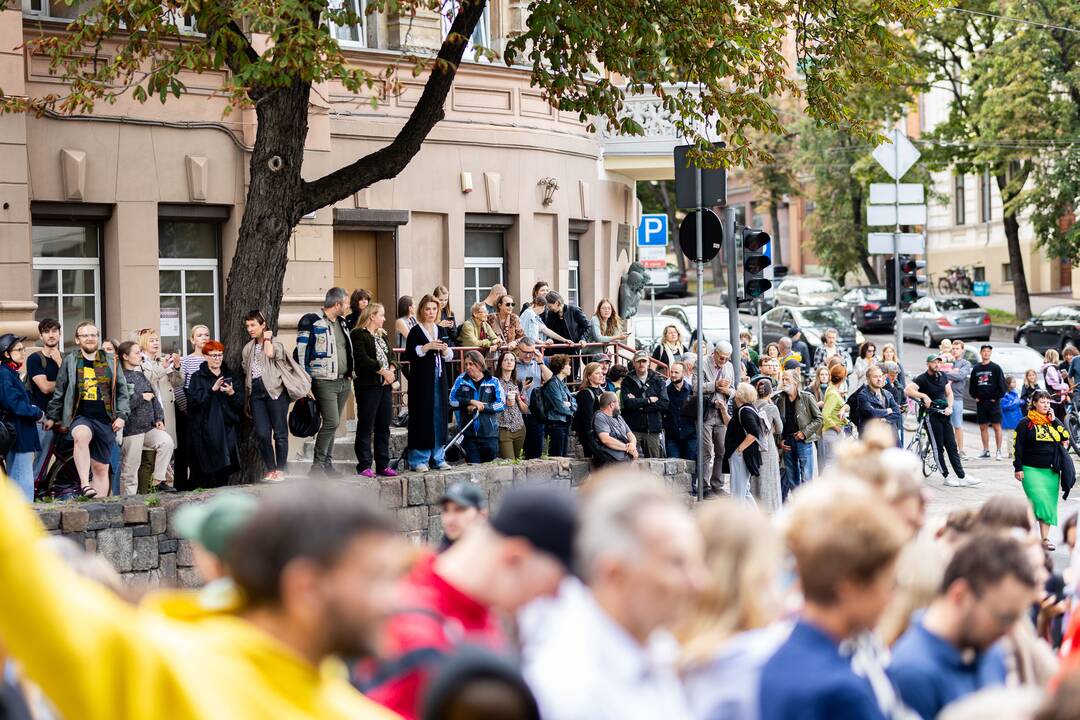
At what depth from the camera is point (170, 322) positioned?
17.9 m

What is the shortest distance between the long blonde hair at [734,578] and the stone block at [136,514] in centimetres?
805

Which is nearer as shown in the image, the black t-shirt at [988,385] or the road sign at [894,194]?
the road sign at [894,194]

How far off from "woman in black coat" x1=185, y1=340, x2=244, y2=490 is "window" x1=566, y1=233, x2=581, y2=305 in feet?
37.5

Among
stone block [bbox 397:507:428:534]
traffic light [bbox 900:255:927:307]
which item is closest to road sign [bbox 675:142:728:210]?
stone block [bbox 397:507:428:534]

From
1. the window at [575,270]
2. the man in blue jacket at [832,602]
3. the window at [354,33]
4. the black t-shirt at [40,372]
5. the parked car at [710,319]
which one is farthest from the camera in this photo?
the parked car at [710,319]

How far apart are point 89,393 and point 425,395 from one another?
3230mm

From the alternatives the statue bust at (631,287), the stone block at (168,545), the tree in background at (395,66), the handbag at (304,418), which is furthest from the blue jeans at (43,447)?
the statue bust at (631,287)

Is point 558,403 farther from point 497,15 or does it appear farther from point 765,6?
point 497,15

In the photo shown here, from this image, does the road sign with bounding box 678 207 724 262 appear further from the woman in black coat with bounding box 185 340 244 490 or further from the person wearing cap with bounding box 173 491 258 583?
the person wearing cap with bounding box 173 491 258 583

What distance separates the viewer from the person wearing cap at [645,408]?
1680 centimetres

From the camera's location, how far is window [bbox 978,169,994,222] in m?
56.5

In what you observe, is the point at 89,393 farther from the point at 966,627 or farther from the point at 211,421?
the point at 966,627

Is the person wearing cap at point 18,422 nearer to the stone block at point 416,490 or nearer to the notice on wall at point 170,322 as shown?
the stone block at point 416,490

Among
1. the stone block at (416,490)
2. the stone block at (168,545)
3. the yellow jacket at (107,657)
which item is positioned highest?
the yellow jacket at (107,657)
